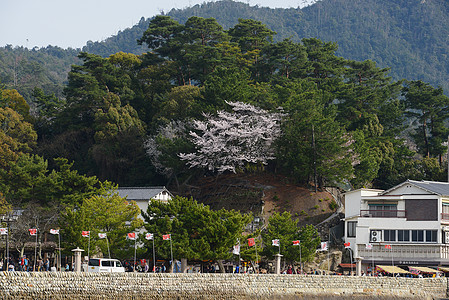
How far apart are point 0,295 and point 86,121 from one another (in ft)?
163

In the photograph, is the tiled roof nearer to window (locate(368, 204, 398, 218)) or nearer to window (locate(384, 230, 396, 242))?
window (locate(368, 204, 398, 218))

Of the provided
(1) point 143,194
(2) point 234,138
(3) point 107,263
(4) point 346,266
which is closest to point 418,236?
(4) point 346,266

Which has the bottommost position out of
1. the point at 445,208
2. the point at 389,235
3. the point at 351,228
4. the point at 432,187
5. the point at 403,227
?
the point at 389,235

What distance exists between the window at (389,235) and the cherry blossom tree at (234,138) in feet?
50.6

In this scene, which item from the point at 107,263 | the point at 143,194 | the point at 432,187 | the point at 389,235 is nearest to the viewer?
the point at 107,263

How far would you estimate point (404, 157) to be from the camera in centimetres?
7150

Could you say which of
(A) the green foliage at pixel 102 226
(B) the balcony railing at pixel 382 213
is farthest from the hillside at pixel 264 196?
(A) the green foliage at pixel 102 226

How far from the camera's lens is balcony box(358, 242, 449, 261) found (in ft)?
159

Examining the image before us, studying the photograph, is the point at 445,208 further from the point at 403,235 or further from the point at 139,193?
the point at 139,193

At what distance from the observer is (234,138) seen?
205 feet

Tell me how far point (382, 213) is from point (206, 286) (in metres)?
20.2

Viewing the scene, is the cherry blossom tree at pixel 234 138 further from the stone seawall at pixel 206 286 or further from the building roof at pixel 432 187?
the stone seawall at pixel 206 286

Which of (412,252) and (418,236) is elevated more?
(418,236)

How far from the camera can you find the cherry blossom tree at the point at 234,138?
61.8 m
